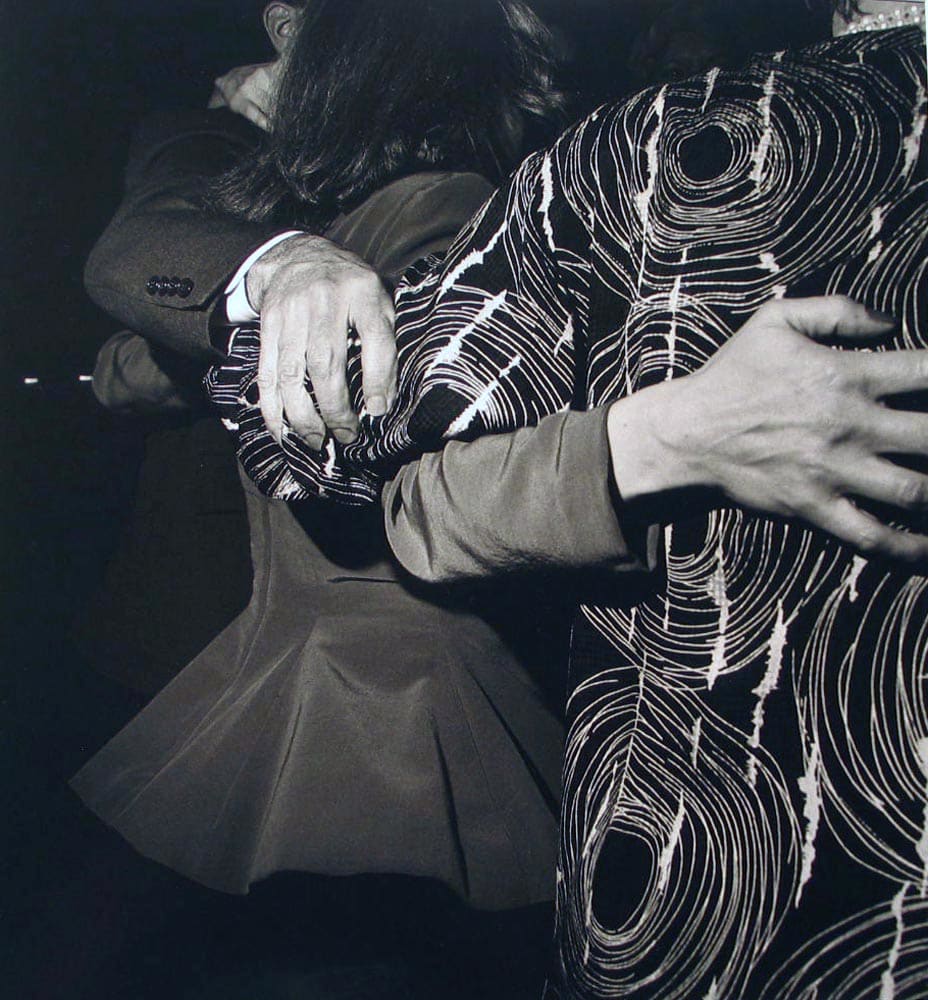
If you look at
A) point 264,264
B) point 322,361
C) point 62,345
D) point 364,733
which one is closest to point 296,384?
point 322,361

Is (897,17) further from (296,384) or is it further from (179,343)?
(179,343)

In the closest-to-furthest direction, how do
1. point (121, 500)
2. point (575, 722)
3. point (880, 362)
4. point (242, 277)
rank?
point (880, 362) → point (575, 722) → point (242, 277) → point (121, 500)

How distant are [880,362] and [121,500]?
26.5 inches

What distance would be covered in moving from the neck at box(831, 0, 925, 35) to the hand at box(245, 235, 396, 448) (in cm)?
36

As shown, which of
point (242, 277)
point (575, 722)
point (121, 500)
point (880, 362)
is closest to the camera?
point (880, 362)

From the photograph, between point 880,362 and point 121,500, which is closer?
point 880,362

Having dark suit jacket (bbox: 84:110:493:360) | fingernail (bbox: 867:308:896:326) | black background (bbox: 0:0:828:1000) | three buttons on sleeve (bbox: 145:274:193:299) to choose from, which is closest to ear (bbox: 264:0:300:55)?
black background (bbox: 0:0:828:1000)

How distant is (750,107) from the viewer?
1.21ft

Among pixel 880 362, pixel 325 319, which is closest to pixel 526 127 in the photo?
pixel 325 319

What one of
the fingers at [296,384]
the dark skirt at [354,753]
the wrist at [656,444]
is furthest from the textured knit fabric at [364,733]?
the wrist at [656,444]

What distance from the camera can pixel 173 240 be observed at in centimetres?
62

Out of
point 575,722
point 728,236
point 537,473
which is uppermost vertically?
point 728,236

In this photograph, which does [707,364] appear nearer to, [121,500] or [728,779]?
Result: [728,779]

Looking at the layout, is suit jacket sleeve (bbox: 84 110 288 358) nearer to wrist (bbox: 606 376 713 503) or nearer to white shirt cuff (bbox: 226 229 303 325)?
white shirt cuff (bbox: 226 229 303 325)
